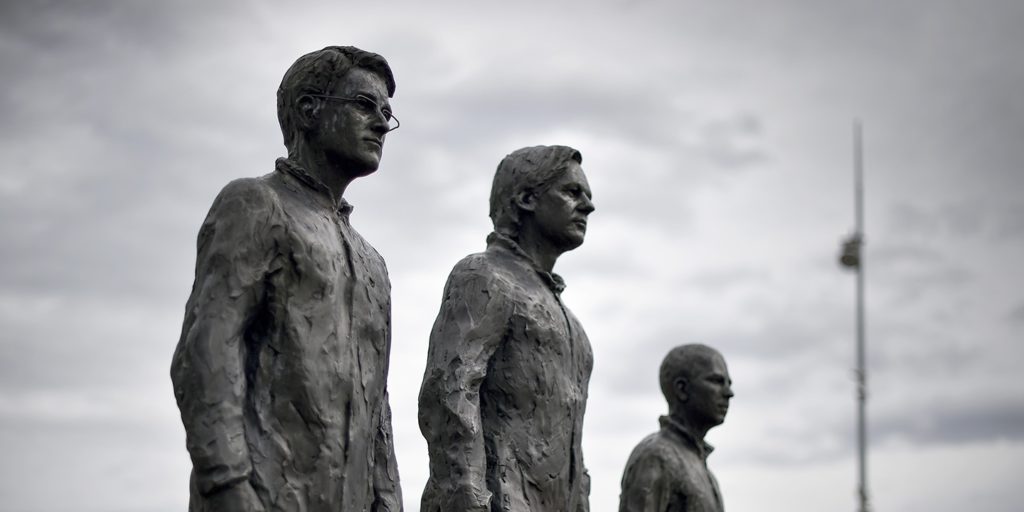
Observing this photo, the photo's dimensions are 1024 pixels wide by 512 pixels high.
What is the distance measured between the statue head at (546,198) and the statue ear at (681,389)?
130 inches

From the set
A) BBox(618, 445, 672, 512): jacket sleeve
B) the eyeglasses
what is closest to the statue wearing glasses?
the eyeglasses

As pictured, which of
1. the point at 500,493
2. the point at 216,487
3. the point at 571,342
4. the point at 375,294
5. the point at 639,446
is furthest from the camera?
the point at 639,446

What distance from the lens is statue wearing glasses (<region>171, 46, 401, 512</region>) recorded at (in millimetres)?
7051

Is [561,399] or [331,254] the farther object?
[561,399]

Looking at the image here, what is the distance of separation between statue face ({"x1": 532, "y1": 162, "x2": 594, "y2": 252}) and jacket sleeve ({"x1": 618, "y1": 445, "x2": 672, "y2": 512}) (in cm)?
296

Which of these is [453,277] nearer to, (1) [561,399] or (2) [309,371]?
(1) [561,399]

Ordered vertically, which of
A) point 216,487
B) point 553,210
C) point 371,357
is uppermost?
point 553,210

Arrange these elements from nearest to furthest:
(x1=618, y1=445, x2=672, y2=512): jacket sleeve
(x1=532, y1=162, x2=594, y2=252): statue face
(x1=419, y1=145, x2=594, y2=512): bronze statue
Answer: (x1=419, y1=145, x2=594, y2=512): bronze statue < (x1=532, y1=162, x2=594, y2=252): statue face < (x1=618, y1=445, x2=672, y2=512): jacket sleeve

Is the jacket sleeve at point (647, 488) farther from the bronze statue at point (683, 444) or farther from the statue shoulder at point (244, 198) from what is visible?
the statue shoulder at point (244, 198)

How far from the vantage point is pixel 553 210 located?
1025 cm

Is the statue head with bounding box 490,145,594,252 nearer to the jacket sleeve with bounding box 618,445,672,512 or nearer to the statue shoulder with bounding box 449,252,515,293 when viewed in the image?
the statue shoulder with bounding box 449,252,515,293

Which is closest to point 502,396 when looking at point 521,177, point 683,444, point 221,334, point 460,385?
point 460,385

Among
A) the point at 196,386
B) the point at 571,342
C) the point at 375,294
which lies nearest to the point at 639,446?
the point at 571,342

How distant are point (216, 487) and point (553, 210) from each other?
3921mm
